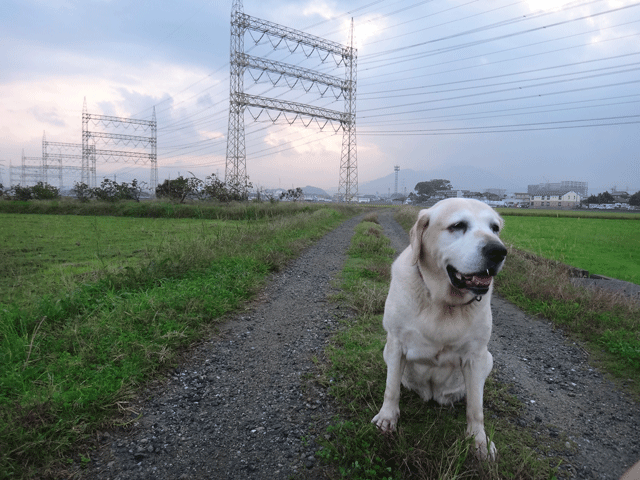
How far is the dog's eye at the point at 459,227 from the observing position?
2131 mm

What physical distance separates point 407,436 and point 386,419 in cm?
19

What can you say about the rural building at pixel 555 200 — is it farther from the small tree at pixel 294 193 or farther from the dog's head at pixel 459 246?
the dog's head at pixel 459 246

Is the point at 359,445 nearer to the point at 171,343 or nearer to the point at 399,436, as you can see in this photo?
the point at 399,436

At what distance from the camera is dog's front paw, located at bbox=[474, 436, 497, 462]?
201cm

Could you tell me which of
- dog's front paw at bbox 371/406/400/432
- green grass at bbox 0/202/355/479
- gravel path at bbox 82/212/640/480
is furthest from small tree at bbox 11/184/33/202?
dog's front paw at bbox 371/406/400/432

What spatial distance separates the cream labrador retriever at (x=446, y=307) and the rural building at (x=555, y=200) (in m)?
62.8

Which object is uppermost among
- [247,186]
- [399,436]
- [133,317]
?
[247,186]

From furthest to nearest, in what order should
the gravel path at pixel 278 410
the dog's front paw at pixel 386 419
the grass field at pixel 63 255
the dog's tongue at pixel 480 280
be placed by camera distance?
1. the grass field at pixel 63 255
2. the dog's front paw at pixel 386 419
3. the gravel path at pixel 278 410
4. the dog's tongue at pixel 480 280

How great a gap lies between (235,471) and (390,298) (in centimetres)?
147

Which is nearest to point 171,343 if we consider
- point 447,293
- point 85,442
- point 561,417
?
point 85,442

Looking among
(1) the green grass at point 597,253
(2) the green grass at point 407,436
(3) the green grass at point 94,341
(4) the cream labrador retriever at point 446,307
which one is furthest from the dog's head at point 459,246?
(1) the green grass at point 597,253

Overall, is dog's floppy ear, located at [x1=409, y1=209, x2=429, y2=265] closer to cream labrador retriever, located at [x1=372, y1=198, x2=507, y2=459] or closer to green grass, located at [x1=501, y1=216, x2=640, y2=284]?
cream labrador retriever, located at [x1=372, y1=198, x2=507, y2=459]

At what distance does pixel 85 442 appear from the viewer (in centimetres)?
221

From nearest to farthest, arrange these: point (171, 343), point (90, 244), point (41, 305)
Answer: point (171, 343) → point (41, 305) → point (90, 244)
